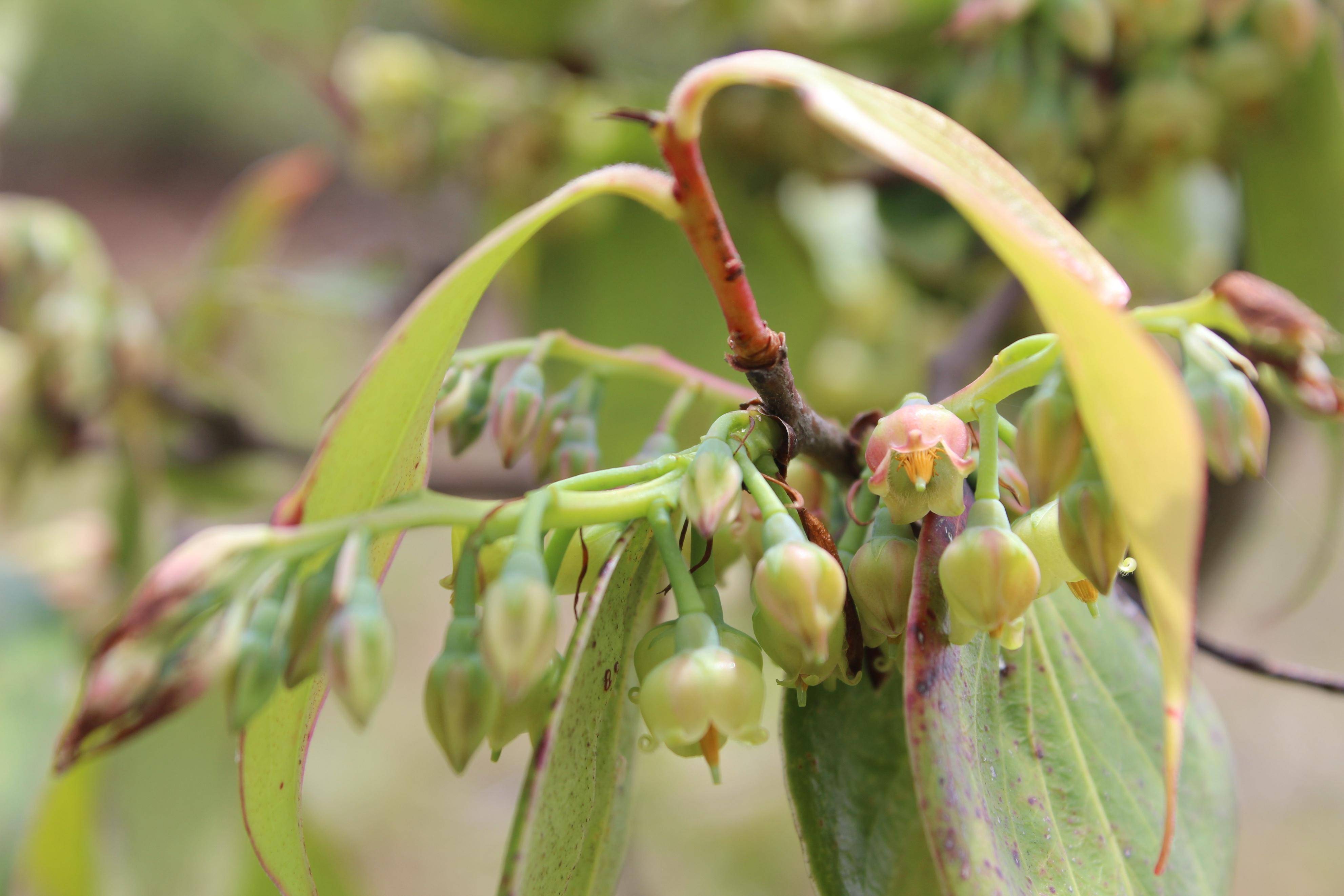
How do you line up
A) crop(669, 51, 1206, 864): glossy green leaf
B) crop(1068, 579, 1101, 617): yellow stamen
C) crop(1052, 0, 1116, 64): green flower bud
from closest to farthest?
crop(669, 51, 1206, 864): glossy green leaf → crop(1068, 579, 1101, 617): yellow stamen → crop(1052, 0, 1116, 64): green flower bud

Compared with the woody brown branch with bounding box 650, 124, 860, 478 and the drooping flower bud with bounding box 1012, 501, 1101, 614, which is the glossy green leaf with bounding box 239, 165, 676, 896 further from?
the drooping flower bud with bounding box 1012, 501, 1101, 614

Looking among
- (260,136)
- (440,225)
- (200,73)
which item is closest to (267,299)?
(440,225)

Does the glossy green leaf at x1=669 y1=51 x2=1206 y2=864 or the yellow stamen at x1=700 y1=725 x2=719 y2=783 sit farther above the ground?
the glossy green leaf at x1=669 y1=51 x2=1206 y2=864

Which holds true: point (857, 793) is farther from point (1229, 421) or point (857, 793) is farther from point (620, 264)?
point (620, 264)

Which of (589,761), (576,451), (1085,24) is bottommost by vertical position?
(589,761)

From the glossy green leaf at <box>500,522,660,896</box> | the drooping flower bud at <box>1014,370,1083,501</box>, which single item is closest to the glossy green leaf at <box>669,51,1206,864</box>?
the drooping flower bud at <box>1014,370,1083,501</box>

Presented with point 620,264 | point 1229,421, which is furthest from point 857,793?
point 620,264

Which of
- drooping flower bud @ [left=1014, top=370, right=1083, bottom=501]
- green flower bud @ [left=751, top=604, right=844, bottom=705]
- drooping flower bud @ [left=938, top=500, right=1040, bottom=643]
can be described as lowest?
green flower bud @ [left=751, top=604, right=844, bottom=705]
